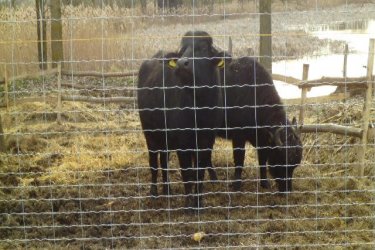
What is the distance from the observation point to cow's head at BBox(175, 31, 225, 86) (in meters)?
6.12

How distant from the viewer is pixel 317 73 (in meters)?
14.9

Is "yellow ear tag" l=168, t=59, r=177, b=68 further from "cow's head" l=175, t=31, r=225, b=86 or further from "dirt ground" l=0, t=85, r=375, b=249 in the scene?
"dirt ground" l=0, t=85, r=375, b=249

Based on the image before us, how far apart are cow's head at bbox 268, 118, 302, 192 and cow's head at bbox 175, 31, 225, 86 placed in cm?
134

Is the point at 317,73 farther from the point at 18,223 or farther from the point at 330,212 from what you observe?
the point at 18,223

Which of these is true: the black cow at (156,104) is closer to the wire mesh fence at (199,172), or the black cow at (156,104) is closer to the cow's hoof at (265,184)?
the wire mesh fence at (199,172)

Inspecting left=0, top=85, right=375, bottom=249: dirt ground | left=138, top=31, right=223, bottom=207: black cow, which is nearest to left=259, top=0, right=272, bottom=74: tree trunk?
left=0, top=85, right=375, bottom=249: dirt ground

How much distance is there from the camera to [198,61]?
622 centimetres

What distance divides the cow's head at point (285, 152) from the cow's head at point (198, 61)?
1339 mm

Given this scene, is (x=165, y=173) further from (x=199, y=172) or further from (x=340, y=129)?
(x=340, y=129)

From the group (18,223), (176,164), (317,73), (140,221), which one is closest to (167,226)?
(140,221)

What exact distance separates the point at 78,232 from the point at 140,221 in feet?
2.45

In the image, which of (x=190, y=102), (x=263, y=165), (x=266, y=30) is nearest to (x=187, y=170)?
(x=190, y=102)

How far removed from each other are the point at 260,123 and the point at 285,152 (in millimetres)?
702

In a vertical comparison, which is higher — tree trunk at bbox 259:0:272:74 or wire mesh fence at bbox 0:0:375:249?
tree trunk at bbox 259:0:272:74
